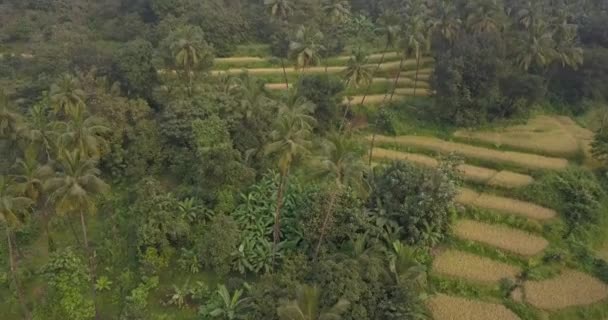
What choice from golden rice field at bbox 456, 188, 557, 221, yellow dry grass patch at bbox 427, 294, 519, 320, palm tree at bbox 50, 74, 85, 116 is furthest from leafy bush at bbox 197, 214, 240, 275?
golden rice field at bbox 456, 188, 557, 221

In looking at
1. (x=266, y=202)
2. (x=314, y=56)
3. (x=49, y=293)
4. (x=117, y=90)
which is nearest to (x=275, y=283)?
(x=266, y=202)

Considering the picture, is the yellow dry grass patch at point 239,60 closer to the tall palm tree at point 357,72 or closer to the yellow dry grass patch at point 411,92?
the yellow dry grass patch at point 411,92

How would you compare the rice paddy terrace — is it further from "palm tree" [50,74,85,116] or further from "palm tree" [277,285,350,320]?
"palm tree" [50,74,85,116]

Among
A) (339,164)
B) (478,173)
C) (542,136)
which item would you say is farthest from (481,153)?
(339,164)

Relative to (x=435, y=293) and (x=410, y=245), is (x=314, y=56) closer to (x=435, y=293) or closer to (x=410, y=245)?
(x=410, y=245)

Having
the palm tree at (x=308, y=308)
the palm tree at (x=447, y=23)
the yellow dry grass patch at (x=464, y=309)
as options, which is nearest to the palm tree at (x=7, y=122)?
the palm tree at (x=308, y=308)

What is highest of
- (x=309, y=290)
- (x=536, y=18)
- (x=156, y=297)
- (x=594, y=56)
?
(x=536, y=18)
